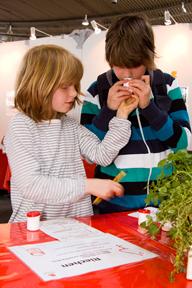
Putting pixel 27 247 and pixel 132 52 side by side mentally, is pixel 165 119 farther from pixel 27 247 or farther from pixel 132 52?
pixel 27 247

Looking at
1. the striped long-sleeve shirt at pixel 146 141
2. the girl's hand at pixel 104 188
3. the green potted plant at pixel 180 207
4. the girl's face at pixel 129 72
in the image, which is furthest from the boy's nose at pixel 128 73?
the green potted plant at pixel 180 207

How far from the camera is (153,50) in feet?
4.07

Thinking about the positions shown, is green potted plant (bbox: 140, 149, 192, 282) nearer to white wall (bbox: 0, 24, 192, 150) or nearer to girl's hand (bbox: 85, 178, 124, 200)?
girl's hand (bbox: 85, 178, 124, 200)

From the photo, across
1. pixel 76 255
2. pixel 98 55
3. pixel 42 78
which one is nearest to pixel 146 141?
pixel 42 78

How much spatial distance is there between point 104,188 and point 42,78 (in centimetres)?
51

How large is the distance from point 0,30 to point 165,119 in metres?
10.8

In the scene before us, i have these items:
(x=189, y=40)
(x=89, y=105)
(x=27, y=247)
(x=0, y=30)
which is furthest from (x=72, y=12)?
(x=27, y=247)

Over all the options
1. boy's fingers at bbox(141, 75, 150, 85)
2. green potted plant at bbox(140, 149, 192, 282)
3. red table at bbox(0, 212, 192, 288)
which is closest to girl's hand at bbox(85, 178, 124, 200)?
red table at bbox(0, 212, 192, 288)

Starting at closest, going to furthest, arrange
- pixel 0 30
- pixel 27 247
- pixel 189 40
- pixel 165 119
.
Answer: pixel 27 247
pixel 165 119
pixel 189 40
pixel 0 30

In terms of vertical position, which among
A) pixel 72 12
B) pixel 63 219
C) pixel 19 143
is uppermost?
pixel 72 12

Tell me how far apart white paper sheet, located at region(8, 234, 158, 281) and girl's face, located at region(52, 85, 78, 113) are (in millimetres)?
578

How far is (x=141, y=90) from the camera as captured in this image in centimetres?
118

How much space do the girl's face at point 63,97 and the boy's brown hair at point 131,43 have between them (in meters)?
0.21

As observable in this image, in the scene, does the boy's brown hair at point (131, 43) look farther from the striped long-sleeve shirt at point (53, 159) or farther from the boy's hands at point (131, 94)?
the striped long-sleeve shirt at point (53, 159)
